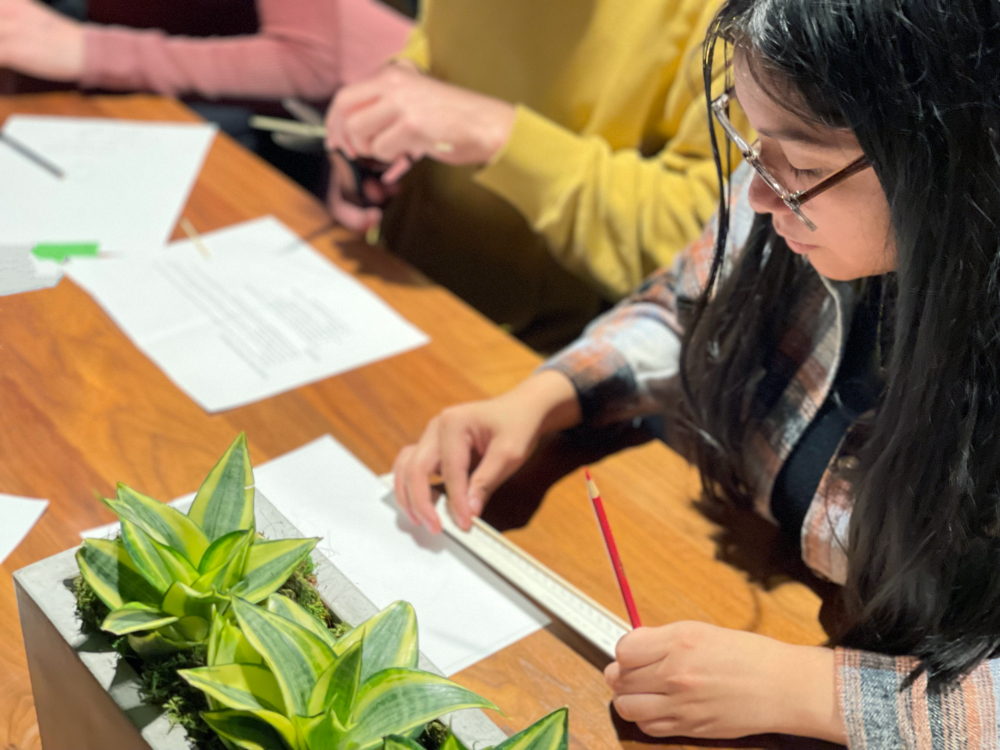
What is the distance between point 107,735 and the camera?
560 millimetres

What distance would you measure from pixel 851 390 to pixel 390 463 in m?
0.43

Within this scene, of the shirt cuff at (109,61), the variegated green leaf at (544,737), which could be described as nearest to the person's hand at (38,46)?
the shirt cuff at (109,61)

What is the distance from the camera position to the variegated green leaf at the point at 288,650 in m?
0.50

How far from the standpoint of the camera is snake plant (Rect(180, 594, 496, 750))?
490 millimetres

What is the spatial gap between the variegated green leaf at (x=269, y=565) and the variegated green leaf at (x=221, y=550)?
0.01 meters

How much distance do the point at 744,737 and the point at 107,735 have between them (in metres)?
0.43

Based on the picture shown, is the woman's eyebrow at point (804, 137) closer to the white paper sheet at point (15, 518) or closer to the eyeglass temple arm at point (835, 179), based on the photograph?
the eyeglass temple arm at point (835, 179)

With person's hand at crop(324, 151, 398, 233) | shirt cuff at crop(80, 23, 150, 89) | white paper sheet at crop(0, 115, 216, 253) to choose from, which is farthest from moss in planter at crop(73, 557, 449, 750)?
shirt cuff at crop(80, 23, 150, 89)

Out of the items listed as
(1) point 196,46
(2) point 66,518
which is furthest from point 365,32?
(2) point 66,518

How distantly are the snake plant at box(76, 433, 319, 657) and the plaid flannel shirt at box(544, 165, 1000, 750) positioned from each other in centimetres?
41

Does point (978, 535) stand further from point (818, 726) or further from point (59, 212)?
point (59, 212)

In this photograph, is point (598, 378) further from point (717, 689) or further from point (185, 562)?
point (185, 562)

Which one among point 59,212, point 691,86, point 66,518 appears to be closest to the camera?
point 66,518

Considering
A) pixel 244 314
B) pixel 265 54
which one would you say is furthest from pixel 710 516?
pixel 265 54
